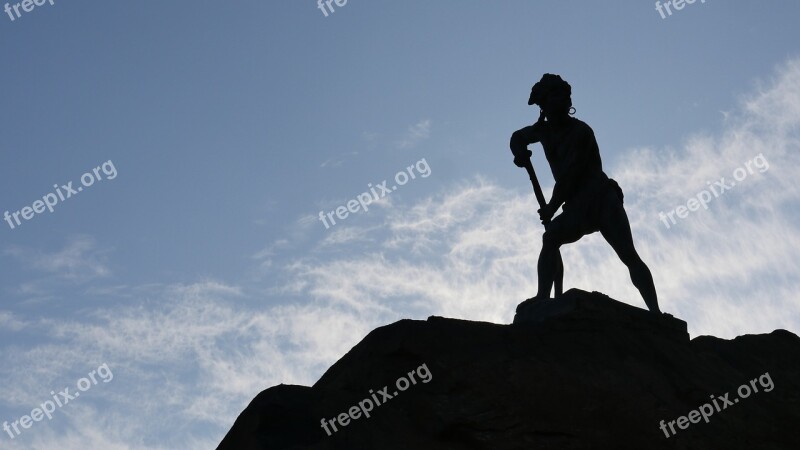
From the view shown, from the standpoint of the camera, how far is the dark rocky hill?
7207mm

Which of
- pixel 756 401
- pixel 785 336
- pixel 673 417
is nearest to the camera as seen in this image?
pixel 673 417

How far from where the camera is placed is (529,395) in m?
7.37

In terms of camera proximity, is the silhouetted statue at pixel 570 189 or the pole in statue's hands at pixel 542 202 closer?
the silhouetted statue at pixel 570 189

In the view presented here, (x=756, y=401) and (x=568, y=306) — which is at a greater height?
(x=568, y=306)

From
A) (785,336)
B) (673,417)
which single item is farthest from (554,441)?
(785,336)

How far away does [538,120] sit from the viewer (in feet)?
33.2

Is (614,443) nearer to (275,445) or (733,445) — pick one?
(733,445)

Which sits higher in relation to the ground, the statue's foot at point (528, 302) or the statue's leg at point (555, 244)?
the statue's leg at point (555, 244)

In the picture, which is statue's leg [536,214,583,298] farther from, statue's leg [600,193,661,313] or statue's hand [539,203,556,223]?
statue's leg [600,193,661,313]

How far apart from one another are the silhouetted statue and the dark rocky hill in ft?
2.83

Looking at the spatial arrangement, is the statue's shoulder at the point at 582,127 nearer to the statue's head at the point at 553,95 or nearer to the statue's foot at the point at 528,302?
the statue's head at the point at 553,95

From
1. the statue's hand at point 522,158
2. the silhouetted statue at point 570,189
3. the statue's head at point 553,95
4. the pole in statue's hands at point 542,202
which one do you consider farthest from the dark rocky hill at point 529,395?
the statue's head at point 553,95

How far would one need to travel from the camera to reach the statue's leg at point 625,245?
366 inches

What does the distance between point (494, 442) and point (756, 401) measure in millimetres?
2675
